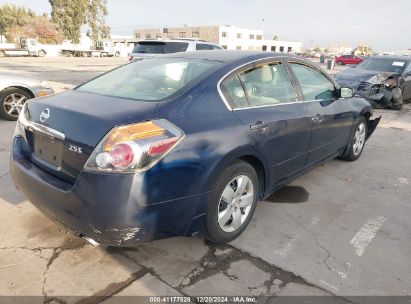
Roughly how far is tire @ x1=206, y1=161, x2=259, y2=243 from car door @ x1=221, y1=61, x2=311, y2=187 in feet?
0.87

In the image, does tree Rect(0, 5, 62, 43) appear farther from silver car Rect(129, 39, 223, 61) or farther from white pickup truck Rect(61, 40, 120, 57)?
silver car Rect(129, 39, 223, 61)

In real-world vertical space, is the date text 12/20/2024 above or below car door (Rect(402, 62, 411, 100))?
below

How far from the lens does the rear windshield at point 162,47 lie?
11367 millimetres

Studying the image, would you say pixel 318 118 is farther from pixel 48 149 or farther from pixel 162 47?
pixel 162 47

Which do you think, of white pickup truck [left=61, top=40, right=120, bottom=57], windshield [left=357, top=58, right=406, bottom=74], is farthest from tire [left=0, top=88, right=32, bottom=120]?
white pickup truck [left=61, top=40, right=120, bottom=57]

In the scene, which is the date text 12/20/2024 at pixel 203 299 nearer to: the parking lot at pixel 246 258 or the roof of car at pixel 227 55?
the parking lot at pixel 246 258

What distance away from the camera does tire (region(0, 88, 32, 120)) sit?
6914 millimetres

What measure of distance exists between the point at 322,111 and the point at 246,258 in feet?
6.42

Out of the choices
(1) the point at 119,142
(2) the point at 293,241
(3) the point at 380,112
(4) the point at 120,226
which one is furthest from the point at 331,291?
(3) the point at 380,112

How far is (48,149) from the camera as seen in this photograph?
8.59 feet

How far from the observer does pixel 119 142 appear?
223 centimetres

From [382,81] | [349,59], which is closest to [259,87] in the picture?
[382,81]

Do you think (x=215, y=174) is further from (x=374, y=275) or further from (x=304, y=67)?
A: (x=304, y=67)

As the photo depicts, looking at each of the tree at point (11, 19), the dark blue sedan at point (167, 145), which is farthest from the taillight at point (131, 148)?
the tree at point (11, 19)
